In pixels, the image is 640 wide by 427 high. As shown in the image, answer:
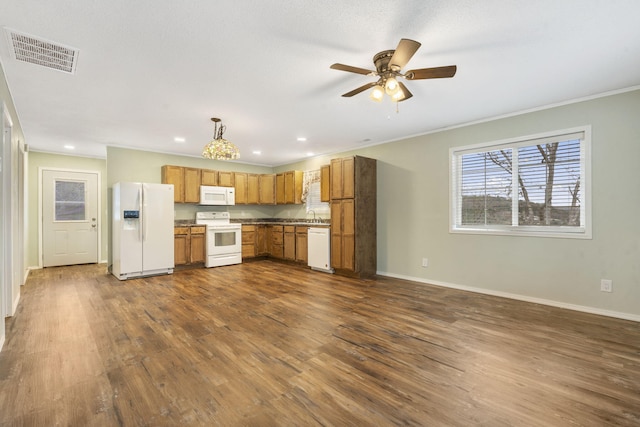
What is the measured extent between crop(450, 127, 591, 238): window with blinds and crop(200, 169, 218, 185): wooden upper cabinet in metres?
5.10

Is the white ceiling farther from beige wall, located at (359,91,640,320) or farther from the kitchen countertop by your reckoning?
the kitchen countertop

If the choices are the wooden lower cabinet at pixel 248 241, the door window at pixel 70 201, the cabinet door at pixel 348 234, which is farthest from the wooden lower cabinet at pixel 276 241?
the door window at pixel 70 201

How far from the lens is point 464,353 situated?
7.98 feet

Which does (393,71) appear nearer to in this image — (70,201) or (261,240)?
(261,240)

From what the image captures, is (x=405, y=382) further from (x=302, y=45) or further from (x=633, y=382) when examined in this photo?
(x=302, y=45)

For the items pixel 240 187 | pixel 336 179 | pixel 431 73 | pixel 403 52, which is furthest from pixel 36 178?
pixel 431 73

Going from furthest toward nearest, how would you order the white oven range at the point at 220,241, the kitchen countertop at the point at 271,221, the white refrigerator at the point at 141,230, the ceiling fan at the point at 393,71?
1. the kitchen countertop at the point at 271,221
2. the white oven range at the point at 220,241
3. the white refrigerator at the point at 141,230
4. the ceiling fan at the point at 393,71

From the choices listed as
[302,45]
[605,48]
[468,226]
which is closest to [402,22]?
[302,45]

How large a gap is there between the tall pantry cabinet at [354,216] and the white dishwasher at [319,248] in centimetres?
12

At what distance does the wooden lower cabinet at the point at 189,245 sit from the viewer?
19.8ft

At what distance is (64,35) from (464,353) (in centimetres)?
410

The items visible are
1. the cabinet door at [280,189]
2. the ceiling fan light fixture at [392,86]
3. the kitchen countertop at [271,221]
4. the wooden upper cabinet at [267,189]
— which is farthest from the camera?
the wooden upper cabinet at [267,189]

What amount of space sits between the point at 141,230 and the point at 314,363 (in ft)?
14.6

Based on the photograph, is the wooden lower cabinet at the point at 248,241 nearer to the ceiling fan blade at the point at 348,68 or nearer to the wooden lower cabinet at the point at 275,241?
the wooden lower cabinet at the point at 275,241
